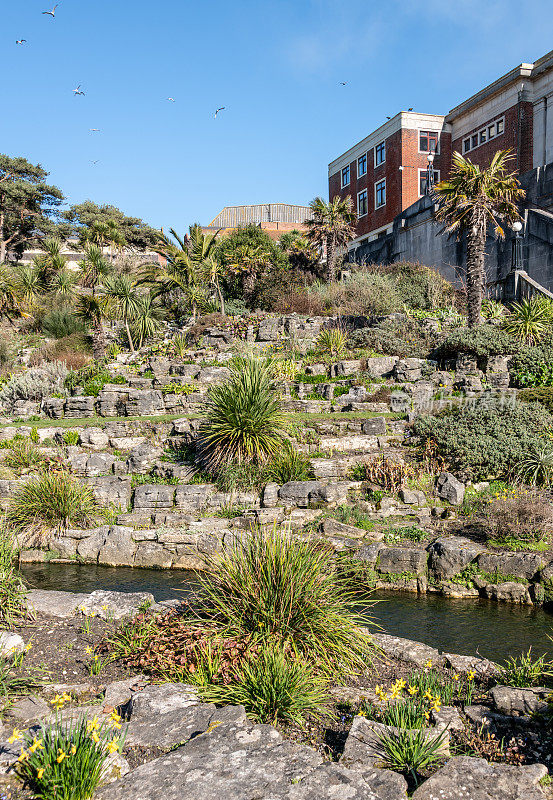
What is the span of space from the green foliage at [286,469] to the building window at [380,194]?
101 ft

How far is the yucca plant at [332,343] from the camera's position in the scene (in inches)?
861

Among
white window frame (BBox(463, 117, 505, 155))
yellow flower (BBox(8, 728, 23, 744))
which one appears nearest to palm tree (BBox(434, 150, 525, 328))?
white window frame (BBox(463, 117, 505, 155))

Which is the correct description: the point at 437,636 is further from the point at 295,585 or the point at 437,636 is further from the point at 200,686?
the point at 200,686

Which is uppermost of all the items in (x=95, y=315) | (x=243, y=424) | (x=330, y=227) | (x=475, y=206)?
(x=330, y=227)

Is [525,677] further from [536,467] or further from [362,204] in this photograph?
[362,204]

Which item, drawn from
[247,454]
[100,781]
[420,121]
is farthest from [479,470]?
[420,121]

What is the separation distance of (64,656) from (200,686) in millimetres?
1531

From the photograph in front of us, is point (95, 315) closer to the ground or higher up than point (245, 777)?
higher up

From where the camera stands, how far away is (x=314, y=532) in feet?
34.6

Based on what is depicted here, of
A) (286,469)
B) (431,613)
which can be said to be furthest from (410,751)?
(286,469)

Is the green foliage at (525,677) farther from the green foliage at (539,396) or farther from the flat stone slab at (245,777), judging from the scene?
the green foliage at (539,396)

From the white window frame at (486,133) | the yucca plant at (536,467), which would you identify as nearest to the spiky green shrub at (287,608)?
the yucca plant at (536,467)

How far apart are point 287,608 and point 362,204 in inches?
1579

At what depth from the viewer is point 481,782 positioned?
333 cm
